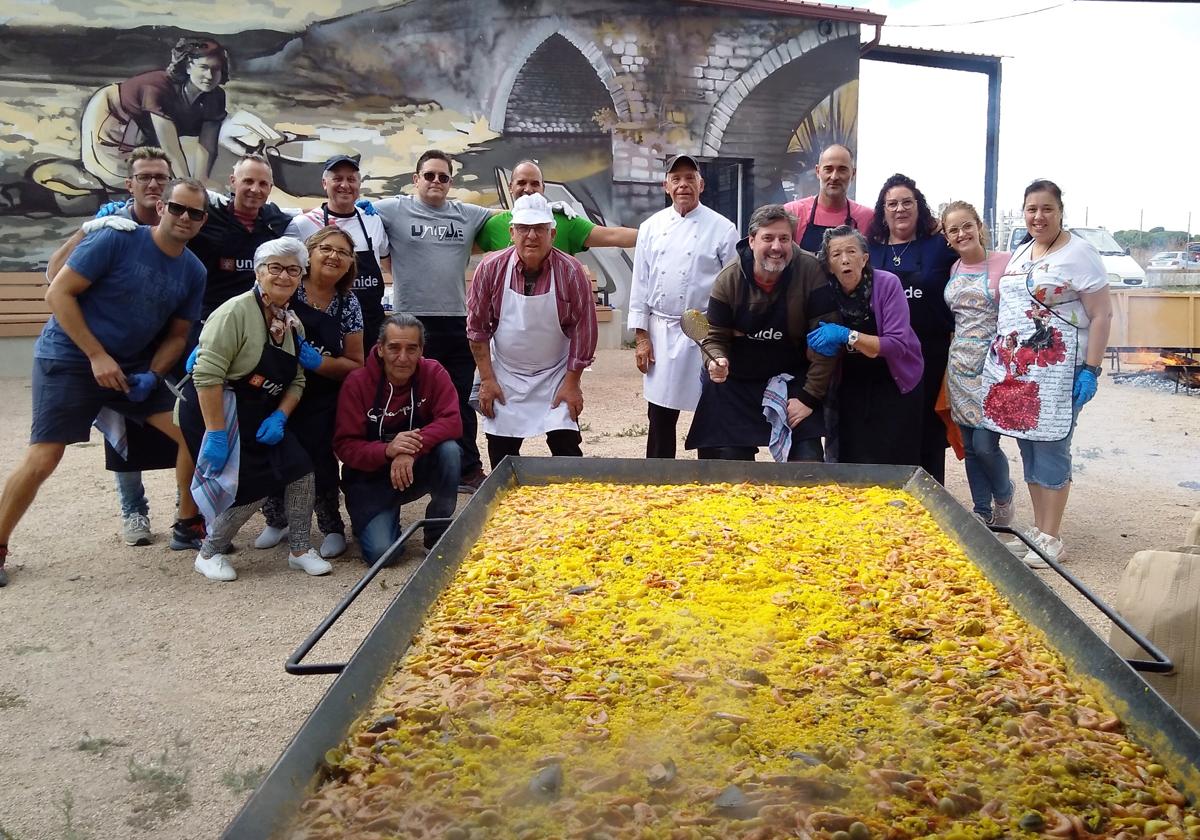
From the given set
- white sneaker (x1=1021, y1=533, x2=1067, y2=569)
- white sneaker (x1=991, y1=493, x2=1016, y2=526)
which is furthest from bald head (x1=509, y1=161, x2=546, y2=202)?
white sneaker (x1=1021, y1=533, x2=1067, y2=569)

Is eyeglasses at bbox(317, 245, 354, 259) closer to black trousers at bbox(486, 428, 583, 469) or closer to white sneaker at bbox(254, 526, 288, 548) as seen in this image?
black trousers at bbox(486, 428, 583, 469)

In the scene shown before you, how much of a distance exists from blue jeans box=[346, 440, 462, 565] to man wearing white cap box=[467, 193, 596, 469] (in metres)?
0.32

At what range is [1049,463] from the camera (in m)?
4.55

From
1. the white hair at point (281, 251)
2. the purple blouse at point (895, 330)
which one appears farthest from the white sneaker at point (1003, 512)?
the white hair at point (281, 251)

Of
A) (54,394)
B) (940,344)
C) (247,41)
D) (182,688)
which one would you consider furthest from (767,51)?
(182,688)

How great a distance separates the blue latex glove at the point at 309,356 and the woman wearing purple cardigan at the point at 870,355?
249 centimetres

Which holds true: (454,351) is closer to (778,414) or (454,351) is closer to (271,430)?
(271,430)

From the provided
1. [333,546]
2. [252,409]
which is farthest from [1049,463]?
[252,409]

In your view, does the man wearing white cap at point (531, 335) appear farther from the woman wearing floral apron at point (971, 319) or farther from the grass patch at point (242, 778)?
the grass patch at point (242, 778)

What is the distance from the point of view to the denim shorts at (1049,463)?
14.8ft

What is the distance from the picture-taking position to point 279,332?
4441 millimetres

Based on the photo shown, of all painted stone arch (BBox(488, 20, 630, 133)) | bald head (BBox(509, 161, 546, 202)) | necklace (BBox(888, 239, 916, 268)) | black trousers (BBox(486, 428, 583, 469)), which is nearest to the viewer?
necklace (BBox(888, 239, 916, 268))

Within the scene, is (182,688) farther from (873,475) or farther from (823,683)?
(873,475)

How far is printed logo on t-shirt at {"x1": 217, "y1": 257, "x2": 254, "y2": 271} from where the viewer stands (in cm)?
493
